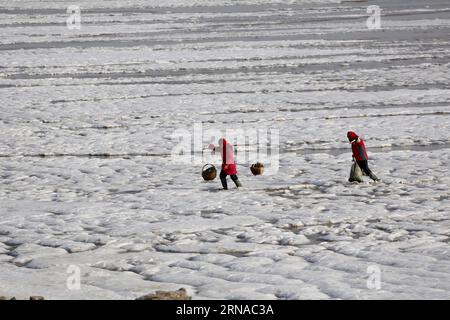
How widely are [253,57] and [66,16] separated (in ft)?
72.0

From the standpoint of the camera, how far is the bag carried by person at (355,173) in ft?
43.0

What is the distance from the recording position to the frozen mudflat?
343 inches

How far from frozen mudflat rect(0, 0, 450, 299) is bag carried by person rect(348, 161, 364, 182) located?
132 mm

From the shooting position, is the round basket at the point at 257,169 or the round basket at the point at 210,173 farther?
the round basket at the point at 257,169

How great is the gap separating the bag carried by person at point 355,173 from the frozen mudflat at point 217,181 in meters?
0.13

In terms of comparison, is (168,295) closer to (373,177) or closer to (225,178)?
(225,178)

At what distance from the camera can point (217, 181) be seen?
13.9 metres

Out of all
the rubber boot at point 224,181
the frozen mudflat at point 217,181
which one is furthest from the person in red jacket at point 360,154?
the rubber boot at point 224,181

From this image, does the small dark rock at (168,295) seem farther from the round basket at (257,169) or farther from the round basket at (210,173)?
the round basket at (257,169)

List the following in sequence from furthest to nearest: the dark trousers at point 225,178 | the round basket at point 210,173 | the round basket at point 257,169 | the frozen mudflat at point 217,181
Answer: the round basket at point 257,169 < the round basket at point 210,173 < the dark trousers at point 225,178 < the frozen mudflat at point 217,181

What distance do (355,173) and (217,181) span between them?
2.04m

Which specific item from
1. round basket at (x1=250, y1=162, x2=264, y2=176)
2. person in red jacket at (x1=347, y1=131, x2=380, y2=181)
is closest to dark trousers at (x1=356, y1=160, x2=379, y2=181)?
person in red jacket at (x1=347, y1=131, x2=380, y2=181)

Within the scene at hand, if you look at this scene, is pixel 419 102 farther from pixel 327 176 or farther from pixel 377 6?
pixel 377 6

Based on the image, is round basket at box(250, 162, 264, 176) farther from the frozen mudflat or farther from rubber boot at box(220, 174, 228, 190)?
rubber boot at box(220, 174, 228, 190)
